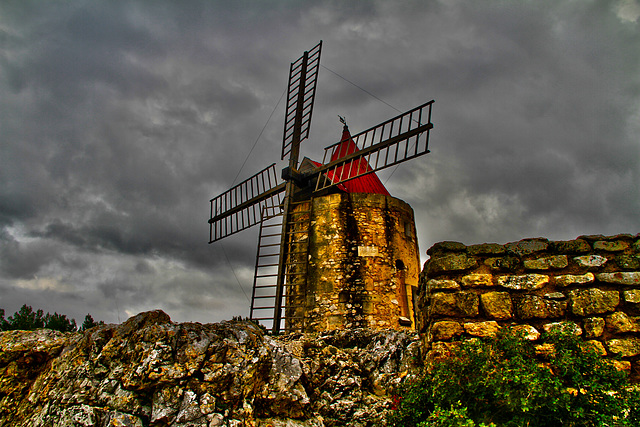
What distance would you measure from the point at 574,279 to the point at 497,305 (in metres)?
0.60

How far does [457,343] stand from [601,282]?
46.7 inches

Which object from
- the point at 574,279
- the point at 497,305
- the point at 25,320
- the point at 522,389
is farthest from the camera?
the point at 25,320

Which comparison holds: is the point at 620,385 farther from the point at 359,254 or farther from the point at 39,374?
the point at 359,254

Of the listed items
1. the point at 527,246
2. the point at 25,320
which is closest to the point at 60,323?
the point at 25,320

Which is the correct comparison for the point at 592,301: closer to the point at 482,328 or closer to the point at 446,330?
the point at 482,328

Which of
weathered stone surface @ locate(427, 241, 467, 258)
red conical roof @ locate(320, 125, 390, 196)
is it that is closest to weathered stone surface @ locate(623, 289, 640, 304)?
weathered stone surface @ locate(427, 241, 467, 258)

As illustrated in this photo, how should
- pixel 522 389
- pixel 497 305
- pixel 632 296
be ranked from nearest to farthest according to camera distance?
pixel 522 389 < pixel 632 296 < pixel 497 305

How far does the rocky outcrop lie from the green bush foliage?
1279 mm

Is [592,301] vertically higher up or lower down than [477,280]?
lower down

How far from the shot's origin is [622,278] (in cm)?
296

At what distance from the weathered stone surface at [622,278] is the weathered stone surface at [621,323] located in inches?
9.1

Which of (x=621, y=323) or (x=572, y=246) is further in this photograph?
(x=572, y=246)

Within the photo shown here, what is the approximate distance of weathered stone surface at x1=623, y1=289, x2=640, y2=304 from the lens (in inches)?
114

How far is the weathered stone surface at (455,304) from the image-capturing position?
319cm
